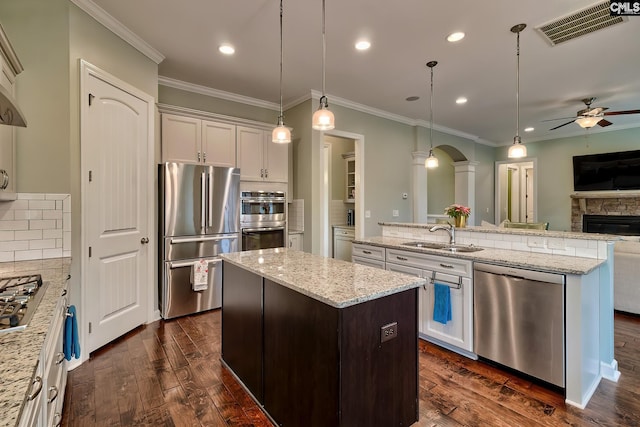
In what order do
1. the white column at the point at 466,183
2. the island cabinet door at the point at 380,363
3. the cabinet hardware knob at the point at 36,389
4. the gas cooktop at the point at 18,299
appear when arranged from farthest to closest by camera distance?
the white column at the point at 466,183
the island cabinet door at the point at 380,363
the gas cooktop at the point at 18,299
the cabinet hardware knob at the point at 36,389

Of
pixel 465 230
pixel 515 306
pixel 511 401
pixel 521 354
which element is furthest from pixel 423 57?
pixel 511 401

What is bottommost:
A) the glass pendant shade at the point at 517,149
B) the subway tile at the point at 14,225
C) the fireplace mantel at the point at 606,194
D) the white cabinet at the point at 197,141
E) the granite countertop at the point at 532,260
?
the granite countertop at the point at 532,260

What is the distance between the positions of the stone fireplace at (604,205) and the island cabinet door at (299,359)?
314 inches

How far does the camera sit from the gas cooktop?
1150mm

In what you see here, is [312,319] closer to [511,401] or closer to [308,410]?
[308,410]

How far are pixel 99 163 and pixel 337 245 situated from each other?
13.8 feet

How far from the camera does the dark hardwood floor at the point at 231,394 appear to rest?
1.90 meters

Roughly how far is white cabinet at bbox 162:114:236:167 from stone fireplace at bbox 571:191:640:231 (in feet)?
25.0

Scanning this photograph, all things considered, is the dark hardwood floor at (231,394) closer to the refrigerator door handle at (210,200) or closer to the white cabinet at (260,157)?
the refrigerator door handle at (210,200)

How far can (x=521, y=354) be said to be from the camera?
2.28m

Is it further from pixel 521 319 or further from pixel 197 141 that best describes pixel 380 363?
pixel 197 141

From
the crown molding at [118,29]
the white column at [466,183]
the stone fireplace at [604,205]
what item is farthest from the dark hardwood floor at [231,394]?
the stone fireplace at [604,205]

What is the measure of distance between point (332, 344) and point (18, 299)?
1400 mm

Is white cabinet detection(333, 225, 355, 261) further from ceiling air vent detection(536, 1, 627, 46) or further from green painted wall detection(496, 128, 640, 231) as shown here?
green painted wall detection(496, 128, 640, 231)
